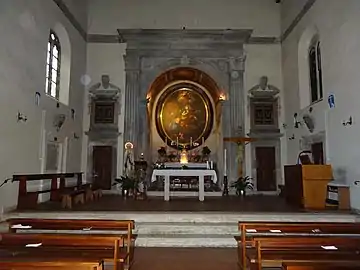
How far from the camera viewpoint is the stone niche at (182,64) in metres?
12.4

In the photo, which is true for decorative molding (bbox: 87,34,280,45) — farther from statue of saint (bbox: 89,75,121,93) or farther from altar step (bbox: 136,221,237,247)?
altar step (bbox: 136,221,237,247)

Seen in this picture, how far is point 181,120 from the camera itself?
1362 centimetres

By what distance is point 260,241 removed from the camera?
137 inches

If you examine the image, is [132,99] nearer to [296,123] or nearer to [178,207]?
[296,123]

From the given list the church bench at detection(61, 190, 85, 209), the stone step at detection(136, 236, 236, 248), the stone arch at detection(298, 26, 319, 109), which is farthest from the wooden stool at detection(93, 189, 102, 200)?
the stone arch at detection(298, 26, 319, 109)

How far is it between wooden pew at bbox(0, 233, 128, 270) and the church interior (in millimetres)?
594

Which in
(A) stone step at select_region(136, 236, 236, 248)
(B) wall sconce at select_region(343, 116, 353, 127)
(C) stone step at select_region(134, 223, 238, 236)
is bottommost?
(A) stone step at select_region(136, 236, 236, 248)

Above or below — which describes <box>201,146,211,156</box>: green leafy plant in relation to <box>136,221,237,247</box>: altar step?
above

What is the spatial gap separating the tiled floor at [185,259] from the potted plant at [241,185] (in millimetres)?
6001

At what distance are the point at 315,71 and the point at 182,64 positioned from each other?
4694 millimetres

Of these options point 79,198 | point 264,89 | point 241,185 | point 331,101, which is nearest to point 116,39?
point 264,89

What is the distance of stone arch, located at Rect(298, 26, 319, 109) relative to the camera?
418 inches

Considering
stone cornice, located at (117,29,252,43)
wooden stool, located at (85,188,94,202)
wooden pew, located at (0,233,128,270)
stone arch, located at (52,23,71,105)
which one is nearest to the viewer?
wooden pew, located at (0,233,128,270)

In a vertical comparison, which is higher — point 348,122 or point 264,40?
point 264,40
